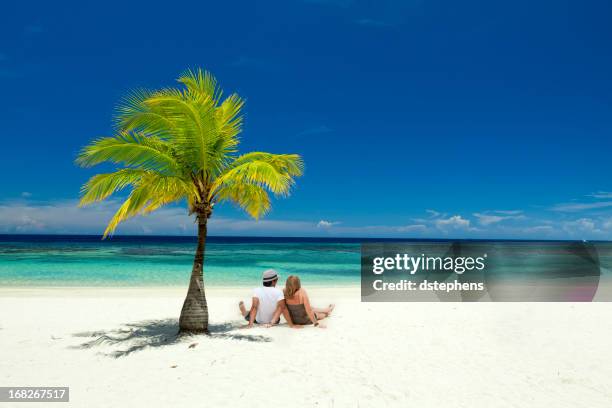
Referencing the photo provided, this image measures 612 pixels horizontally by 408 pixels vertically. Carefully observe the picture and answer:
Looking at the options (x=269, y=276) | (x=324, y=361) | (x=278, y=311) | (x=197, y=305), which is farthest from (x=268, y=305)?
(x=324, y=361)

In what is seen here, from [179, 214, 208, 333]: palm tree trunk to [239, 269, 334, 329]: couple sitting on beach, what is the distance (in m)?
0.93

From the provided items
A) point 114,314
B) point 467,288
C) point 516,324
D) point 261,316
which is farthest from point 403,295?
point 114,314

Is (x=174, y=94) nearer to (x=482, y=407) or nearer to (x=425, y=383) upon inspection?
(x=425, y=383)

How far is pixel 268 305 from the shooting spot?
25.9 feet

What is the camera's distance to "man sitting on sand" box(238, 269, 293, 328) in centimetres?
776

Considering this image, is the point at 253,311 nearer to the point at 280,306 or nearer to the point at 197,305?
the point at 280,306

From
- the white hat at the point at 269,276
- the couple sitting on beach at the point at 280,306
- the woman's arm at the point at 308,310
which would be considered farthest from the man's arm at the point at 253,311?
the woman's arm at the point at 308,310

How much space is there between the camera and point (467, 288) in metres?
12.6

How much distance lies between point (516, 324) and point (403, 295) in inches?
223

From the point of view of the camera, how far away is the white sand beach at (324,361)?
461 centimetres

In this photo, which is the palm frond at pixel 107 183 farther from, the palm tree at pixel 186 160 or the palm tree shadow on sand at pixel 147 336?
the palm tree shadow on sand at pixel 147 336

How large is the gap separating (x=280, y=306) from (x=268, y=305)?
0.27m

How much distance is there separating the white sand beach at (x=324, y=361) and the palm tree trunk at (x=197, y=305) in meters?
0.22

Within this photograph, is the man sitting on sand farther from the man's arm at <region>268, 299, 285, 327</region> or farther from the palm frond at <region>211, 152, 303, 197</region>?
the palm frond at <region>211, 152, 303, 197</region>
